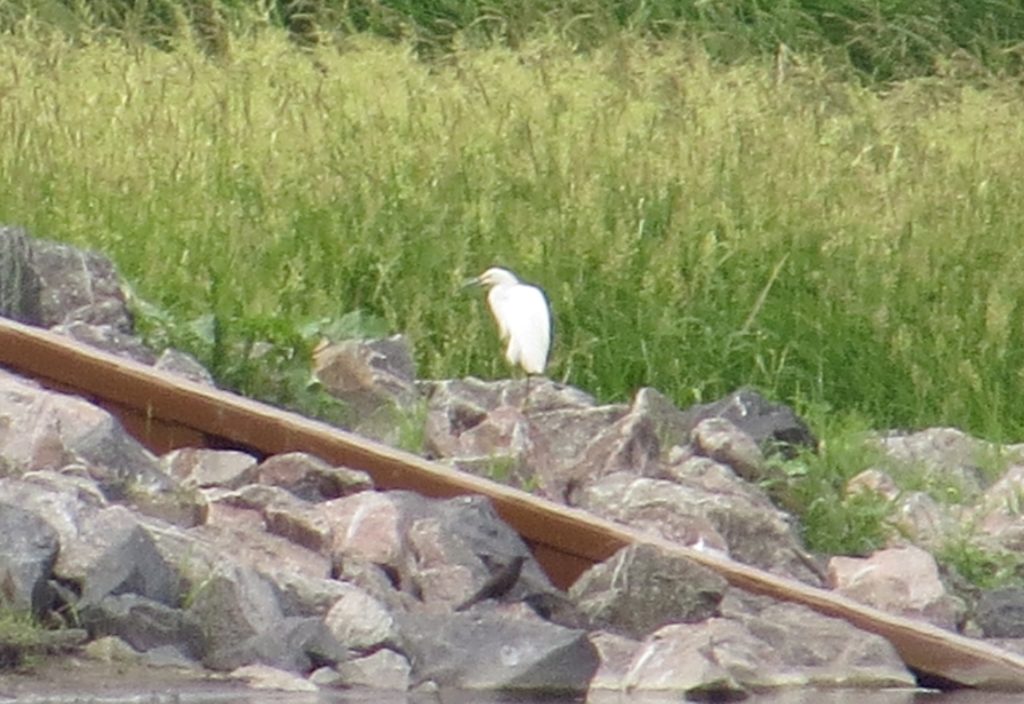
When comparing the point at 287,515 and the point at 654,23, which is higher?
the point at 287,515

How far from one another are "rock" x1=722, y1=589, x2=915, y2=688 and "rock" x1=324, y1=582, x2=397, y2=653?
2.16ft

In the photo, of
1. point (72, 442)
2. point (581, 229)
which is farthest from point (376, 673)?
point (581, 229)

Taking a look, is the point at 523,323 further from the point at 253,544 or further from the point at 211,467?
the point at 253,544

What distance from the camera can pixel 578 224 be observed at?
7.98 meters

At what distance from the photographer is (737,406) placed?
671 cm

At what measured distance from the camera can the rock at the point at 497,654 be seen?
4.50m

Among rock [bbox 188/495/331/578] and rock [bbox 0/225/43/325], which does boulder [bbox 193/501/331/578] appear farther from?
rock [bbox 0/225/43/325]

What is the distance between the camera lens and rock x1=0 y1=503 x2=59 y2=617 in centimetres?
433

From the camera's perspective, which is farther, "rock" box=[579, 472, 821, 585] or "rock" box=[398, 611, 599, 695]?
"rock" box=[579, 472, 821, 585]

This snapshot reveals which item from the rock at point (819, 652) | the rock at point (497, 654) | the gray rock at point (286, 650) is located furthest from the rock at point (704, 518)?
the gray rock at point (286, 650)

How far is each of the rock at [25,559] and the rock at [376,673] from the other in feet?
1.79

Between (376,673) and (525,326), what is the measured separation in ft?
7.15

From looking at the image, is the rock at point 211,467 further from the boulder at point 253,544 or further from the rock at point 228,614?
the rock at point 228,614

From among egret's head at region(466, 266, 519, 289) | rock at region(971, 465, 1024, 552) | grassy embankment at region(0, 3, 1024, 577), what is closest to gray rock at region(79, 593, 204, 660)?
grassy embankment at region(0, 3, 1024, 577)
